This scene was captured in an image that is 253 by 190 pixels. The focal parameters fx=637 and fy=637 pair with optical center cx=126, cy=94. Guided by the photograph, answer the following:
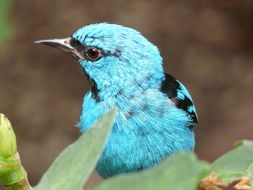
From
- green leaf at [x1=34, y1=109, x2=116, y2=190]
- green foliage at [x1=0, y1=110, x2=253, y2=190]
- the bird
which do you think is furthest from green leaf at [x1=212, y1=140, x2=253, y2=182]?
the bird

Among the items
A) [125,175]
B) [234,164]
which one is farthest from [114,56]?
[125,175]

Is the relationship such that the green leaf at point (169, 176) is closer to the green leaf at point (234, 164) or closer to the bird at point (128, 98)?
the green leaf at point (234, 164)

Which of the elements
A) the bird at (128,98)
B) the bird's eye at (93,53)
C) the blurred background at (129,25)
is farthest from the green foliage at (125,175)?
the blurred background at (129,25)

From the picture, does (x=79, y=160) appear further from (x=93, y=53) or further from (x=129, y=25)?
(x=129, y=25)

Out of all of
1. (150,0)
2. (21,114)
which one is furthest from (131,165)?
(150,0)

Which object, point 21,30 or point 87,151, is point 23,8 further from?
point 87,151
